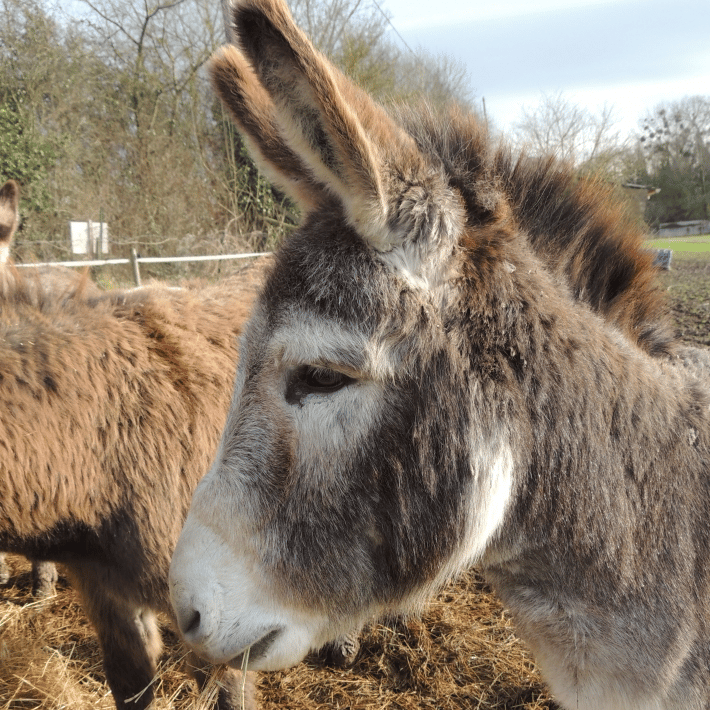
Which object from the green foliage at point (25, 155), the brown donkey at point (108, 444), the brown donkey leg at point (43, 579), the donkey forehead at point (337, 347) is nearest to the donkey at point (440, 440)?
→ the donkey forehead at point (337, 347)

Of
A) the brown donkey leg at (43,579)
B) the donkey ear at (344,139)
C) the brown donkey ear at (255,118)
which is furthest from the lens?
the brown donkey leg at (43,579)

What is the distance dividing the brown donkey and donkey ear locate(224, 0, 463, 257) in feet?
5.61

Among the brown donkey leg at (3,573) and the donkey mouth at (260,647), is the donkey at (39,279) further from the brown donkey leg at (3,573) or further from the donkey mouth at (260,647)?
the donkey mouth at (260,647)

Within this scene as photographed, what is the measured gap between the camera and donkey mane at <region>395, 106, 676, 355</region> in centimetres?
147

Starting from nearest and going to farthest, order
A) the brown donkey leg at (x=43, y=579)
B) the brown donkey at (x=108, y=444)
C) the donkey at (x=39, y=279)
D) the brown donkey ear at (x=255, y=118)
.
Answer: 1. the brown donkey ear at (x=255, y=118)
2. the brown donkey at (x=108, y=444)
3. the donkey at (x=39, y=279)
4. the brown donkey leg at (x=43, y=579)

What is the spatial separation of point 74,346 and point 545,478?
7.20ft

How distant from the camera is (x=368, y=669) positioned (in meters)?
3.53

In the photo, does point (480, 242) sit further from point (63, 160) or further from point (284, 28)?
point (63, 160)

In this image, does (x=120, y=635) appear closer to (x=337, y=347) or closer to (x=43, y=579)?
(x=43, y=579)

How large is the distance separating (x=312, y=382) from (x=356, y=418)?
0.14 m

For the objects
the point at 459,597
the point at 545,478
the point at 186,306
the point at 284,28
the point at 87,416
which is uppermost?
the point at 284,28

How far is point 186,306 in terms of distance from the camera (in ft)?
10.3

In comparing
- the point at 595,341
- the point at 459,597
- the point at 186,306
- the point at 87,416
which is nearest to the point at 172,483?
the point at 87,416

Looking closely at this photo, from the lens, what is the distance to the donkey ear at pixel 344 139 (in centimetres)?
116
